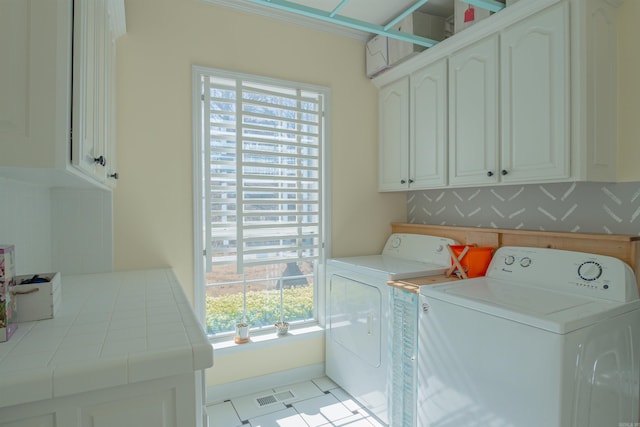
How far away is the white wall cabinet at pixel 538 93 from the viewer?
5.09 ft

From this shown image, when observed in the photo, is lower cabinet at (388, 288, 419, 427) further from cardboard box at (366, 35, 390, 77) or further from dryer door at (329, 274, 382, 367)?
cardboard box at (366, 35, 390, 77)

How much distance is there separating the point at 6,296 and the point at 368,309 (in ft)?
5.71

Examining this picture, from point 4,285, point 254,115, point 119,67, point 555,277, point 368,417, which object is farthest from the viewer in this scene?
point 254,115

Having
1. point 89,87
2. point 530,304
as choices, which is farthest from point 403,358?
point 89,87

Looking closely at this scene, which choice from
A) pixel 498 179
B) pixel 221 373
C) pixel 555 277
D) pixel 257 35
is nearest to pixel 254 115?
pixel 257 35

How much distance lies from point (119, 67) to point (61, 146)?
153 centimetres

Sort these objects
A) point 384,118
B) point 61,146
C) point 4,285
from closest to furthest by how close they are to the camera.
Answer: point 61,146
point 4,285
point 384,118

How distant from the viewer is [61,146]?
818 millimetres

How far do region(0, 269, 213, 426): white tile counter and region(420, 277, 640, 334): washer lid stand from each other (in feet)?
3.64

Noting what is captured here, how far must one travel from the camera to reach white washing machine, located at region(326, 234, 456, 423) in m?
2.08

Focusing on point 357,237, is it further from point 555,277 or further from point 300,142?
point 555,277

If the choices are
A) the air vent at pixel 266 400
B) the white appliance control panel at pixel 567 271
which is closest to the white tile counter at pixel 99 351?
the air vent at pixel 266 400

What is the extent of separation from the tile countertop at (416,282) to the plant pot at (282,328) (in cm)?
94

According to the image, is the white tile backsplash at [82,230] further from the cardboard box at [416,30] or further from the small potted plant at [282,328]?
the cardboard box at [416,30]
